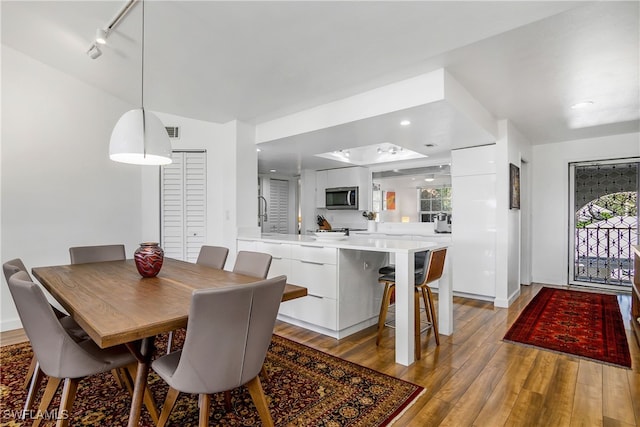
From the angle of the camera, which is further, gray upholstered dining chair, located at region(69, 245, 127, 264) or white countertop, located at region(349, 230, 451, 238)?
white countertop, located at region(349, 230, 451, 238)

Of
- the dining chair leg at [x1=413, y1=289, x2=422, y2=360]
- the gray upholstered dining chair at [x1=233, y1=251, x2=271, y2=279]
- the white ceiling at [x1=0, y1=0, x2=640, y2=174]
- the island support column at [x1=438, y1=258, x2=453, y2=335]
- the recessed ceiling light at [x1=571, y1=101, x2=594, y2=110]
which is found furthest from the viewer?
the recessed ceiling light at [x1=571, y1=101, x2=594, y2=110]

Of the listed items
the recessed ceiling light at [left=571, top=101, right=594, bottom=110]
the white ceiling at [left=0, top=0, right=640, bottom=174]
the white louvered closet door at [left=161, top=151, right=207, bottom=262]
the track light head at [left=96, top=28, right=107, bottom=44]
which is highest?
the track light head at [left=96, top=28, right=107, bottom=44]

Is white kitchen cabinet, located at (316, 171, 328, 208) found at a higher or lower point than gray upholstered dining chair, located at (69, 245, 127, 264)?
higher

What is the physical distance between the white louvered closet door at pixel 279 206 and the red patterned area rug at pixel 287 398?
4931 mm

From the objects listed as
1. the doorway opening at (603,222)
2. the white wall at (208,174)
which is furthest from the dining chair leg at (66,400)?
the doorway opening at (603,222)

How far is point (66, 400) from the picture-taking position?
1.49m

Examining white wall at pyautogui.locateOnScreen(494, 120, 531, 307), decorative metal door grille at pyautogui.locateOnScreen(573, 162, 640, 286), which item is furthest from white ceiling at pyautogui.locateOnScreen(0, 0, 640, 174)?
decorative metal door grille at pyautogui.locateOnScreen(573, 162, 640, 286)

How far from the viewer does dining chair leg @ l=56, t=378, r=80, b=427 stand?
144 cm

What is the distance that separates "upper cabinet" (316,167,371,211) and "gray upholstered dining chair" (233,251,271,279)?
3.92 metres

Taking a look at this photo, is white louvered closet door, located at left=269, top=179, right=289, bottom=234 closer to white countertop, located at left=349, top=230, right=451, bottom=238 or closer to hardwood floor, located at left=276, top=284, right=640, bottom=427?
white countertop, located at left=349, top=230, right=451, bottom=238

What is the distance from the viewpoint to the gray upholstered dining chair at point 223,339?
127 cm

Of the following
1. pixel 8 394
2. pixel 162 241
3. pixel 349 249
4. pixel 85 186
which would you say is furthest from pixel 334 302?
pixel 85 186

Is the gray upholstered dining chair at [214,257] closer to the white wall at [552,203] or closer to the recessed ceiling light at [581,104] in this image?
the recessed ceiling light at [581,104]

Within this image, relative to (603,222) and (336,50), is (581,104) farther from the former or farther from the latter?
(336,50)
